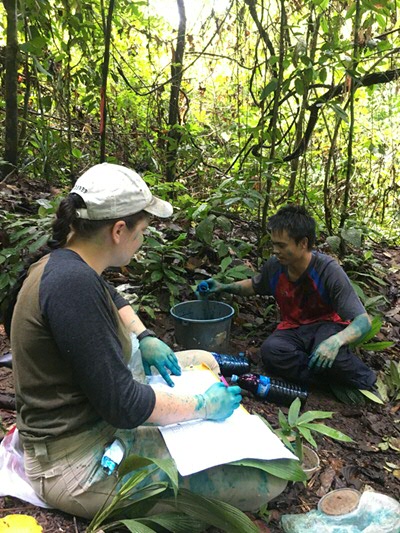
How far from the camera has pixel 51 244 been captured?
1683 millimetres

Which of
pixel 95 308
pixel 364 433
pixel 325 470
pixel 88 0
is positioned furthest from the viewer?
pixel 88 0

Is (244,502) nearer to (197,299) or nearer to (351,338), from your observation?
(351,338)

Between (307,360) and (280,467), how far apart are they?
1445 millimetres

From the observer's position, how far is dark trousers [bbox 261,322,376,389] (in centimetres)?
298

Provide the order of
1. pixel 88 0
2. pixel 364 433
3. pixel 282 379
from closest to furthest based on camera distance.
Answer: pixel 364 433 < pixel 282 379 < pixel 88 0

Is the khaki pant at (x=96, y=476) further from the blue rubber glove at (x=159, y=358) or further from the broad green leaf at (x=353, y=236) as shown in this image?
the broad green leaf at (x=353, y=236)

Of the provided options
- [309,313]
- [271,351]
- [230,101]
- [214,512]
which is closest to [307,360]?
[271,351]

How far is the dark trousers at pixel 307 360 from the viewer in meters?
2.98

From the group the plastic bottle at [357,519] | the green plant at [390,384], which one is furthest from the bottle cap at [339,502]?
the green plant at [390,384]

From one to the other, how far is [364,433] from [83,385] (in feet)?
6.04

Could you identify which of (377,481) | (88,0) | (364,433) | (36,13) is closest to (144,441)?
(377,481)

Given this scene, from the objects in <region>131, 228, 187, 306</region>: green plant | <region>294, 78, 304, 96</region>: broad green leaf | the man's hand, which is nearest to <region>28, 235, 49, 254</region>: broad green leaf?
<region>131, 228, 187, 306</region>: green plant

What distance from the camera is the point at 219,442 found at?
5.56ft

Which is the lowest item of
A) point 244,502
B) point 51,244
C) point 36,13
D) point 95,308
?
point 244,502
